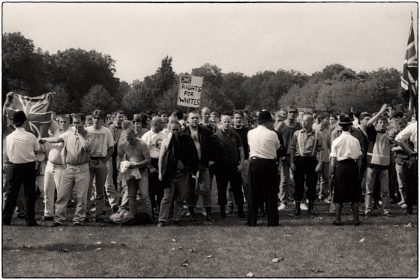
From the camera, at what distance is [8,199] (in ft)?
39.1

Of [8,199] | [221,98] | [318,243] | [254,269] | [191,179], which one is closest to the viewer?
[254,269]

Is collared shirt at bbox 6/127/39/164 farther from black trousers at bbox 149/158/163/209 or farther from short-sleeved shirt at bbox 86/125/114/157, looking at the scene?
black trousers at bbox 149/158/163/209

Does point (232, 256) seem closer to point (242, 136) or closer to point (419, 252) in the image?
point (419, 252)

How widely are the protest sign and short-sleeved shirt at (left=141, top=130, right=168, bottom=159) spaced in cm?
304

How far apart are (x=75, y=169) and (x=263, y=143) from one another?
4.01 metres

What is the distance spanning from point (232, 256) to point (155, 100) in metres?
81.4

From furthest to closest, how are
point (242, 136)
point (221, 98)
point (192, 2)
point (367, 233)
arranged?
point (221, 98)
point (242, 136)
point (367, 233)
point (192, 2)

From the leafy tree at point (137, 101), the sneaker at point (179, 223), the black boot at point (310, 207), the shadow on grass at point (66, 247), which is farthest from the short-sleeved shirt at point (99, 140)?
the leafy tree at point (137, 101)

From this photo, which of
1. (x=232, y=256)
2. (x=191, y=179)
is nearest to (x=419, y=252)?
(x=232, y=256)

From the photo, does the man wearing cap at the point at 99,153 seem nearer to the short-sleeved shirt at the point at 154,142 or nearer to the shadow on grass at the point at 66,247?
the short-sleeved shirt at the point at 154,142

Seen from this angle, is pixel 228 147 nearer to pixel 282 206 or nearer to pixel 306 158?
pixel 306 158

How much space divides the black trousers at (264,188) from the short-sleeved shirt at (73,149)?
11.8 ft

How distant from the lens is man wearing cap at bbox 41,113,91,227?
12.2m

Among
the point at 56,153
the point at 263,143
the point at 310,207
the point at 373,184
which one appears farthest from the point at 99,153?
the point at 373,184
